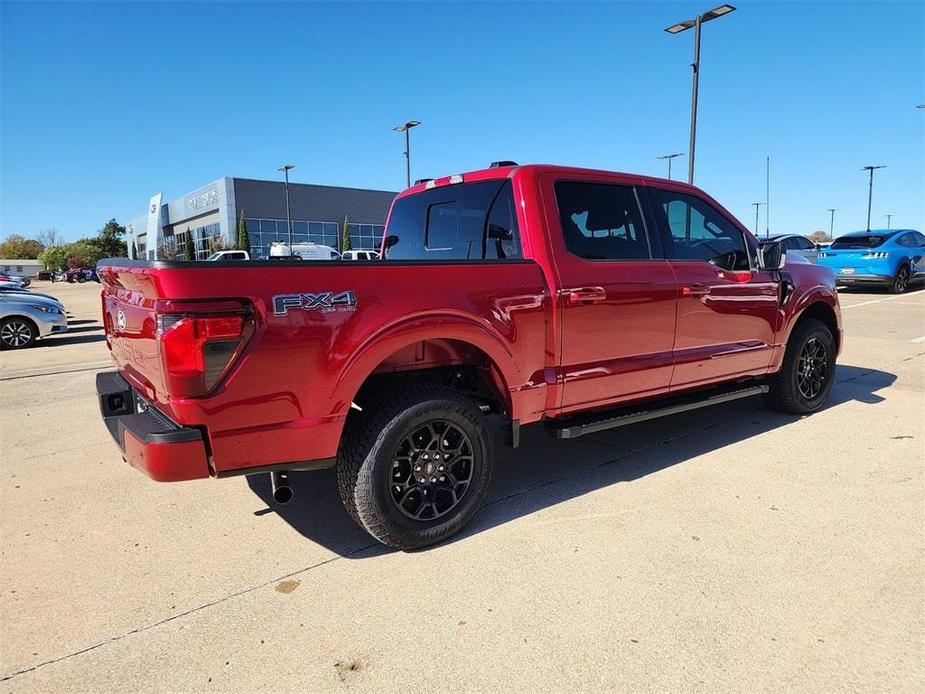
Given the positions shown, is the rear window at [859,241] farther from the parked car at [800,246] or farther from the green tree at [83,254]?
the green tree at [83,254]

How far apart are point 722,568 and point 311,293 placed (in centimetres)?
227

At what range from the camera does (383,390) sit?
10.2 feet

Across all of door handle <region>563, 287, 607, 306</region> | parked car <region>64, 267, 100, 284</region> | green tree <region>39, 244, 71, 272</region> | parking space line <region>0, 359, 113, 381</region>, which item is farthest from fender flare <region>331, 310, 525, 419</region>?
green tree <region>39, 244, 71, 272</region>

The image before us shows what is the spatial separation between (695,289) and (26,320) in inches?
450

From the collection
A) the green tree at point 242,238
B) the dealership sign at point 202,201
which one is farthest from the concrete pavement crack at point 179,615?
the dealership sign at point 202,201

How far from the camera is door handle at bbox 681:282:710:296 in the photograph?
13.5 ft

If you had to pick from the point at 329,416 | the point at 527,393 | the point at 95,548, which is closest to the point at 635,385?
the point at 527,393

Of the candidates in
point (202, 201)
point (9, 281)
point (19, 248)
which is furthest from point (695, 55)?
point (19, 248)

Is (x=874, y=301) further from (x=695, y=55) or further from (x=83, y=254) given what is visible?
(x=83, y=254)

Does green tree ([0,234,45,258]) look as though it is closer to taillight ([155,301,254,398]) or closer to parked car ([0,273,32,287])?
parked car ([0,273,32,287])

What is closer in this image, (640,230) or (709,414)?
(640,230)

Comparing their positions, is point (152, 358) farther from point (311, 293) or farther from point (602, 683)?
point (602, 683)

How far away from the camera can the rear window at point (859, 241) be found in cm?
1662

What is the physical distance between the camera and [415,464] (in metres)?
3.09
